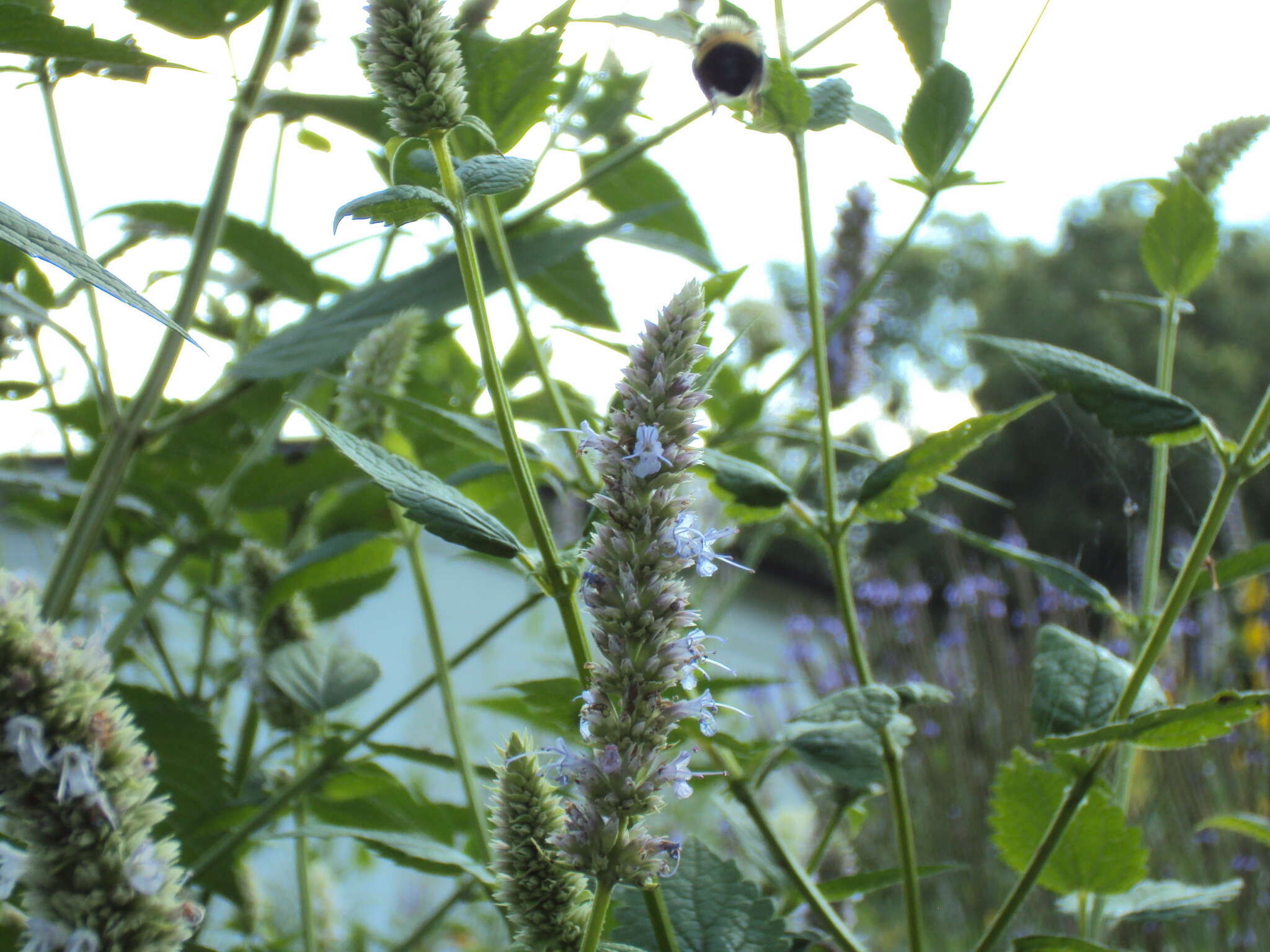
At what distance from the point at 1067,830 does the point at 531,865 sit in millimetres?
369

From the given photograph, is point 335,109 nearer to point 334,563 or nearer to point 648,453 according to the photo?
point 334,563

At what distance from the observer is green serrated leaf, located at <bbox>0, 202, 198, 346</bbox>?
0.35 m

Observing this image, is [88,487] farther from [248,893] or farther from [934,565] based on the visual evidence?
[934,565]

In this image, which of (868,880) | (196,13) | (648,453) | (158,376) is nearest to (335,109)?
(196,13)

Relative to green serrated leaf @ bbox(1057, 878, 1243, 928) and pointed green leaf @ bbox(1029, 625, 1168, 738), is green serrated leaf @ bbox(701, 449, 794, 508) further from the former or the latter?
green serrated leaf @ bbox(1057, 878, 1243, 928)

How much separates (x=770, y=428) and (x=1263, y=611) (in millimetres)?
4076

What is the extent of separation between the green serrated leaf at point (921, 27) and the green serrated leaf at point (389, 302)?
218mm

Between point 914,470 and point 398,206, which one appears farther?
point 914,470

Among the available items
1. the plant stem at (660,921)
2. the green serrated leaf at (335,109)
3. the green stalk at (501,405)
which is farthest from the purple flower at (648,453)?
the green serrated leaf at (335,109)

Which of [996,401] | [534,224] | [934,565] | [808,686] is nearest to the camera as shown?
[534,224]

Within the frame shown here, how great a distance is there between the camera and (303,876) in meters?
0.82

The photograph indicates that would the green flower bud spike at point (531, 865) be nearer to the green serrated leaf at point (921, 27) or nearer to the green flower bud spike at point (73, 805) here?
the green flower bud spike at point (73, 805)

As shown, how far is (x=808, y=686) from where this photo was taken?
3924 mm

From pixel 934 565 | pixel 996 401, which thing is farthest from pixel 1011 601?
pixel 996 401
